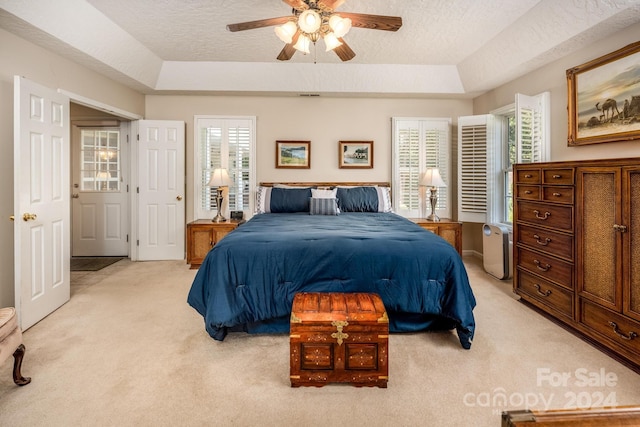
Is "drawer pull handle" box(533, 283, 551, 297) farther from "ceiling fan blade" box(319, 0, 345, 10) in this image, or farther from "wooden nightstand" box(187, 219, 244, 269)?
"wooden nightstand" box(187, 219, 244, 269)

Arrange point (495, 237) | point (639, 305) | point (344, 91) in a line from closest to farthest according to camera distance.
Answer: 1. point (639, 305)
2. point (495, 237)
3. point (344, 91)

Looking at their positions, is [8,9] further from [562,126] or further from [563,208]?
[562,126]

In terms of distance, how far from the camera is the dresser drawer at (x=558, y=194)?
271 centimetres

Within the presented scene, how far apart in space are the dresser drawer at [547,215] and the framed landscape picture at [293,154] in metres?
2.99

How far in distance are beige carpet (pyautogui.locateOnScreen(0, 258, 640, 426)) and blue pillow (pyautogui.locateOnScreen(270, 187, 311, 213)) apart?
6.12 ft

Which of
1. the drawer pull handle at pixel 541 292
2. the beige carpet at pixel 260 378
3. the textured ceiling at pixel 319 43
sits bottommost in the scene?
the beige carpet at pixel 260 378

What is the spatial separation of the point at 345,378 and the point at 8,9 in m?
3.51

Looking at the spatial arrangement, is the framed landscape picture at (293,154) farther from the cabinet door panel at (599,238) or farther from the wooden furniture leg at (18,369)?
the wooden furniture leg at (18,369)

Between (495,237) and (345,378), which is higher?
(495,237)

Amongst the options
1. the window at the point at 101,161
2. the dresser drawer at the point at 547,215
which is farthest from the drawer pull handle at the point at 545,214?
the window at the point at 101,161

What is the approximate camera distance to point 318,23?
7.75 feet

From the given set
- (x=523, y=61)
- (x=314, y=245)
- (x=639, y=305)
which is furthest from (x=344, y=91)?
(x=639, y=305)

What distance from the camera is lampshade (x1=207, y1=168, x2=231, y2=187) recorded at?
4.80 m

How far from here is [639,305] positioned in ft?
7.04
